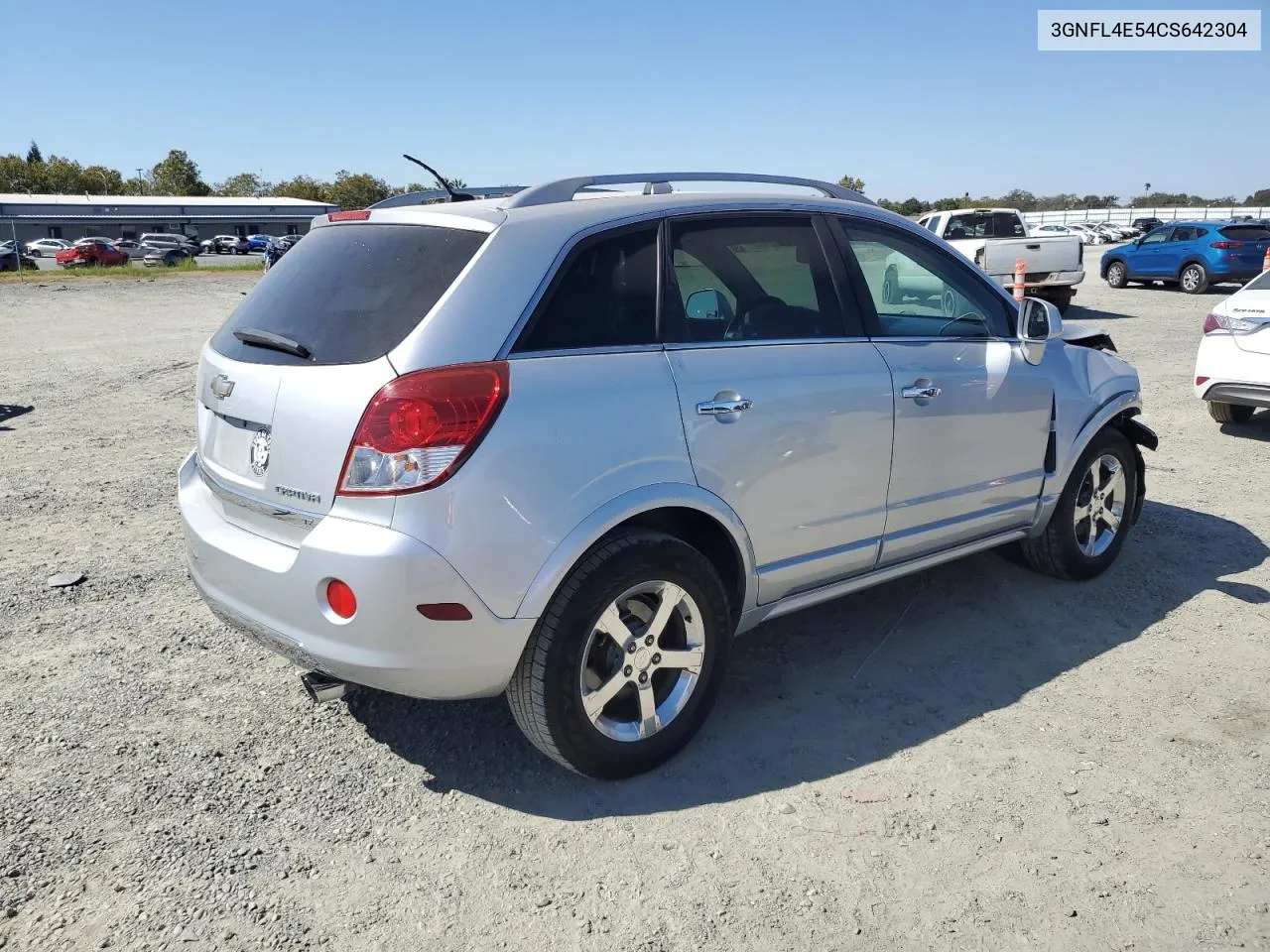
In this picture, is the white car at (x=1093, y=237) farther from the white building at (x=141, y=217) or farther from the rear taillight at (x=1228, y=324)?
the rear taillight at (x=1228, y=324)

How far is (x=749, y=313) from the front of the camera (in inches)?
141

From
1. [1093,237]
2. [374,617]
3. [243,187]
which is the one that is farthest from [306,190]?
[374,617]

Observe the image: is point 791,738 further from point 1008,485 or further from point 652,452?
point 1008,485

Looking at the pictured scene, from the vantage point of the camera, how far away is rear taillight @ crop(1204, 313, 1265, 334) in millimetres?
7688

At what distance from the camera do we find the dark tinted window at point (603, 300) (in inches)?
119

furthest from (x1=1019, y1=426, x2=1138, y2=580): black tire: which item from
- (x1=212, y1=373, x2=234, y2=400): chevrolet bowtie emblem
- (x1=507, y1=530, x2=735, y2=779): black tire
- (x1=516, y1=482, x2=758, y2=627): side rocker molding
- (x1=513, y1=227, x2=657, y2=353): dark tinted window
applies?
(x1=212, y1=373, x2=234, y2=400): chevrolet bowtie emblem

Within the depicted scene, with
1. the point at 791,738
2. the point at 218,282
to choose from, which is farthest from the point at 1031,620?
the point at 218,282

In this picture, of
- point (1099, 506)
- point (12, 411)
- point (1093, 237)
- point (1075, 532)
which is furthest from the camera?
point (1093, 237)

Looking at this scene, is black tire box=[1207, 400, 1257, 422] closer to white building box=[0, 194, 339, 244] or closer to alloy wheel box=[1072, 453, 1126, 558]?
alloy wheel box=[1072, 453, 1126, 558]

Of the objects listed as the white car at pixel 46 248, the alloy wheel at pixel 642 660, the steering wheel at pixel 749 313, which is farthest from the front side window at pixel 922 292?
the white car at pixel 46 248

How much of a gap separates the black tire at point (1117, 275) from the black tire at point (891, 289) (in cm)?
2259

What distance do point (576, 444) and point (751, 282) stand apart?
115cm

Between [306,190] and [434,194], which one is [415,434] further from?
[306,190]

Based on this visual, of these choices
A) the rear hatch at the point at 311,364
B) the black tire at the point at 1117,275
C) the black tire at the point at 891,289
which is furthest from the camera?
the black tire at the point at 1117,275
